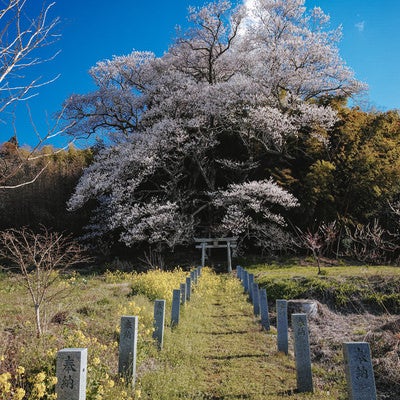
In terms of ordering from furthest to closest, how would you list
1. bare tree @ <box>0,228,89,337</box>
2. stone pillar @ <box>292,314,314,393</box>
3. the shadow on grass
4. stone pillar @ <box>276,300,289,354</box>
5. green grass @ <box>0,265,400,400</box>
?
stone pillar @ <box>276,300,289,354</box>, the shadow on grass, bare tree @ <box>0,228,89,337</box>, stone pillar @ <box>292,314,314,393</box>, green grass @ <box>0,265,400,400</box>

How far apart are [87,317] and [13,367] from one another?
299 cm

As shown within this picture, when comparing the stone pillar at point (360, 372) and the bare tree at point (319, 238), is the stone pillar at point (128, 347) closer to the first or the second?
the stone pillar at point (360, 372)

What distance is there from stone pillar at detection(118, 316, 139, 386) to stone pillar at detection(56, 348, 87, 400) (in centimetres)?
158

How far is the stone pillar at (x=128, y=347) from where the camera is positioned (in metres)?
4.51

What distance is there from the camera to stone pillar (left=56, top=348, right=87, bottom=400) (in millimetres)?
2932

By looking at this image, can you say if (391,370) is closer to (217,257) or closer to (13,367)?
(13,367)

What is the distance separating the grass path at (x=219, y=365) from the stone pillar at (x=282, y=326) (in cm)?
16

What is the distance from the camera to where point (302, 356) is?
15.7 ft

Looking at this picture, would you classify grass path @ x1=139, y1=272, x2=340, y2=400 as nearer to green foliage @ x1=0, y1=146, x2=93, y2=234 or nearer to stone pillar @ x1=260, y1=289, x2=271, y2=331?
stone pillar @ x1=260, y1=289, x2=271, y2=331

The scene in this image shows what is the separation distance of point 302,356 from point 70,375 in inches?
120

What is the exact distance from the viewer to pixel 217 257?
2231 centimetres

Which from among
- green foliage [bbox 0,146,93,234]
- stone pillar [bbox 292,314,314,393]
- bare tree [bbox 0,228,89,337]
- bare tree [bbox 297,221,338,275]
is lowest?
stone pillar [bbox 292,314,314,393]

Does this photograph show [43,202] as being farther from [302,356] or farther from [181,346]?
[302,356]

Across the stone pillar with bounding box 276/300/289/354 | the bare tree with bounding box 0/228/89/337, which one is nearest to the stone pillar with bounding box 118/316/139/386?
the bare tree with bounding box 0/228/89/337
